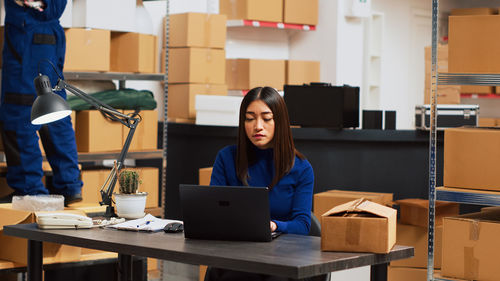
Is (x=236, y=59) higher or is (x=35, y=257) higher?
(x=236, y=59)

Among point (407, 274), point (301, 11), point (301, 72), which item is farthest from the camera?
point (301, 11)

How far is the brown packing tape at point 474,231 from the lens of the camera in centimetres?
354

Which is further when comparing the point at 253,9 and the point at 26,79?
the point at 253,9

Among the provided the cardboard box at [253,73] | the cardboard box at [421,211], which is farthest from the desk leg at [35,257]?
the cardboard box at [253,73]

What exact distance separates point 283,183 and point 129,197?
60cm

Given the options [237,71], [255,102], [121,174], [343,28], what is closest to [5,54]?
[121,174]

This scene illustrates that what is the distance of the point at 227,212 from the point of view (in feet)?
8.25

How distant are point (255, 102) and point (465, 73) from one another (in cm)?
120

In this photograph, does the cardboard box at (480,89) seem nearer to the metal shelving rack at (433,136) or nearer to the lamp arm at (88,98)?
the metal shelving rack at (433,136)

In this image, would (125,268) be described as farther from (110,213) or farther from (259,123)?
(259,123)

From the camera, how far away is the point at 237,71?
688cm

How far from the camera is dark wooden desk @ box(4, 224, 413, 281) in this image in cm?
218

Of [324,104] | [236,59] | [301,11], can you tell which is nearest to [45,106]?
[324,104]

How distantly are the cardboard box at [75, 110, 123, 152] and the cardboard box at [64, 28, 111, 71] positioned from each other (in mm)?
292
